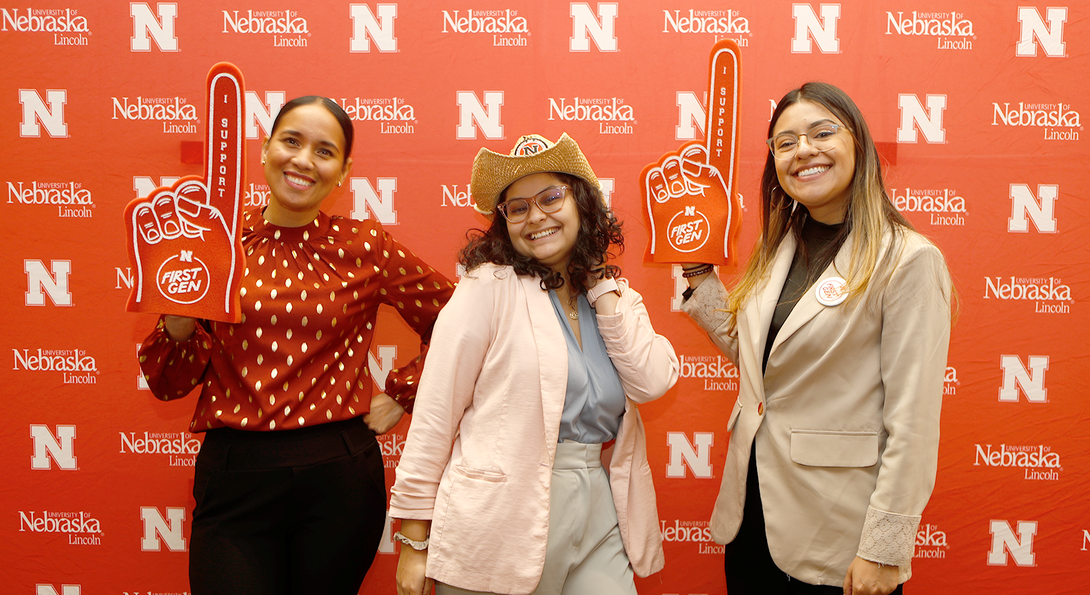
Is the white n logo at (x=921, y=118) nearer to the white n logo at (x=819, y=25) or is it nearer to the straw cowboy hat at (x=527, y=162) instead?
the white n logo at (x=819, y=25)

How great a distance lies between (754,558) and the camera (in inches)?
61.3

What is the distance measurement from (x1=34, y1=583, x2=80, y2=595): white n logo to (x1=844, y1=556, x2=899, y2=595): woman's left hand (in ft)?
8.82

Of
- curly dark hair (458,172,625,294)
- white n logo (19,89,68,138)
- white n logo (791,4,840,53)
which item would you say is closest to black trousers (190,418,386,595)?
curly dark hair (458,172,625,294)

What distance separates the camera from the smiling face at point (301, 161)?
1608 millimetres

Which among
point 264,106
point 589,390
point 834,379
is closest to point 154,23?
point 264,106

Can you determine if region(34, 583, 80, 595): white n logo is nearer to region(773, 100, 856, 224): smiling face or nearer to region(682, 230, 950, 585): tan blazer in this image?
region(682, 230, 950, 585): tan blazer

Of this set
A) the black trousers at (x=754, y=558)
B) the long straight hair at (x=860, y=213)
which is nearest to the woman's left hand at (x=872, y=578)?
the black trousers at (x=754, y=558)

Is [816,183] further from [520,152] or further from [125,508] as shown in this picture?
[125,508]

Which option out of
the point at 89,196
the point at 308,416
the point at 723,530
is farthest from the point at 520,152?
the point at 89,196

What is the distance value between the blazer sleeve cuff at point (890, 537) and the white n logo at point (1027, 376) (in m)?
1.29

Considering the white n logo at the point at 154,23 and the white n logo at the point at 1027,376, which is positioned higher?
the white n logo at the point at 154,23

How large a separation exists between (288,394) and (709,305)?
1.12 metres

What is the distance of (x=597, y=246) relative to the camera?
1606mm

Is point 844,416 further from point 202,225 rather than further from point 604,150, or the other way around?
point 202,225
